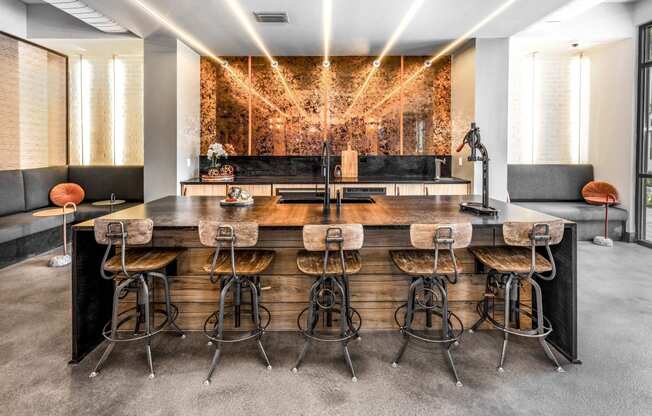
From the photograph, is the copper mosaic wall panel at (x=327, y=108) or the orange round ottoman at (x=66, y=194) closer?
the orange round ottoman at (x=66, y=194)

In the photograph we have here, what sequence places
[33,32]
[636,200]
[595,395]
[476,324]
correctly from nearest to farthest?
[595,395], [476,324], [33,32], [636,200]

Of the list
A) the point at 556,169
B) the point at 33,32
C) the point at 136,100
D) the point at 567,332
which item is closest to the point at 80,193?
the point at 136,100

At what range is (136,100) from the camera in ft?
21.7

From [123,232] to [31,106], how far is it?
4.62 m

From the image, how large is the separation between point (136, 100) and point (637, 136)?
7.17 meters

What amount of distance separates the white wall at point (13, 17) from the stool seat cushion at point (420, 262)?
5549mm

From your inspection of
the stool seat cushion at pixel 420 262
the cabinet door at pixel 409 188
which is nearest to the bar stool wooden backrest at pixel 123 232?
the stool seat cushion at pixel 420 262

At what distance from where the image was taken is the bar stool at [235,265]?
96.3 inches

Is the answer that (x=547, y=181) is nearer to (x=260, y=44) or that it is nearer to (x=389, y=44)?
(x=389, y=44)

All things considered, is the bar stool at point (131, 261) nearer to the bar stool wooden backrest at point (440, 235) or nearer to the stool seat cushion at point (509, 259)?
the bar stool wooden backrest at point (440, 235)

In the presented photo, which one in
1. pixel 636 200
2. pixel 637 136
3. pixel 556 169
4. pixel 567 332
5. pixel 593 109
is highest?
pixel 593 109

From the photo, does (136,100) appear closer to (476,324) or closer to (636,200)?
(476,324)

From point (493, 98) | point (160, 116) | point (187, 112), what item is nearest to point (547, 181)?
point (493, 98)

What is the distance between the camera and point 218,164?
6.19 metres
